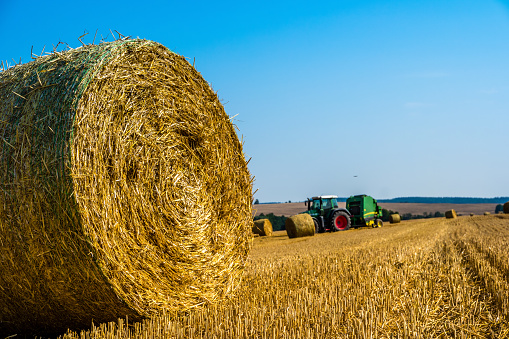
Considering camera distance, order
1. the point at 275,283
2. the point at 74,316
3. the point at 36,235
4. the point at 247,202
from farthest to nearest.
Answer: the point at 247,202, the point at 275,283, the point at 74,316, the point at 36,235

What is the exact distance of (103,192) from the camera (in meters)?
3.47

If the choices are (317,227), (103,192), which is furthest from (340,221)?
(103,192)

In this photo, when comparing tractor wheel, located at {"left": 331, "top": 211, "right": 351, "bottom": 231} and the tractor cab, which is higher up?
the tractor cab

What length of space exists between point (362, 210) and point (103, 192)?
18.7 m

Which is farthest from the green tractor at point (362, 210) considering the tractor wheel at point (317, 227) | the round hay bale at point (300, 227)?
the round hay bale at point (300, 227)

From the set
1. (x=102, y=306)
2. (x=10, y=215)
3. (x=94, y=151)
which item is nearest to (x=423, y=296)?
(x=102, y=306)

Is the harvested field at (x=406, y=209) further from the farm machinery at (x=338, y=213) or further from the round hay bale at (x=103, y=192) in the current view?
the round hay bale at (x=103, y=192)

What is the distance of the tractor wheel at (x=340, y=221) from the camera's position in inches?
734

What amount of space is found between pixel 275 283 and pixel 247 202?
3.40ft

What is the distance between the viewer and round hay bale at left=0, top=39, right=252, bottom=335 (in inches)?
130

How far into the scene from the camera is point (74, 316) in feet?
11.8

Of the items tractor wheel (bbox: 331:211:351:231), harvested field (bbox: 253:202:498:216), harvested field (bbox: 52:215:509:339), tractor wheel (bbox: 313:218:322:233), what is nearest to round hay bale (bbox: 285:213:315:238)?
tractor wheel (bbox: 313:218:322:233)

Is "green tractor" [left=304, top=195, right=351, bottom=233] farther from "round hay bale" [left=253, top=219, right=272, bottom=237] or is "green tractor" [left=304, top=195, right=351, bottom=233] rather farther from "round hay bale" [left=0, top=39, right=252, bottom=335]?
"round hay bale" [left=0, top=39, right=252, bottom=335]

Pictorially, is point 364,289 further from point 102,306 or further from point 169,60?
point 169,60
